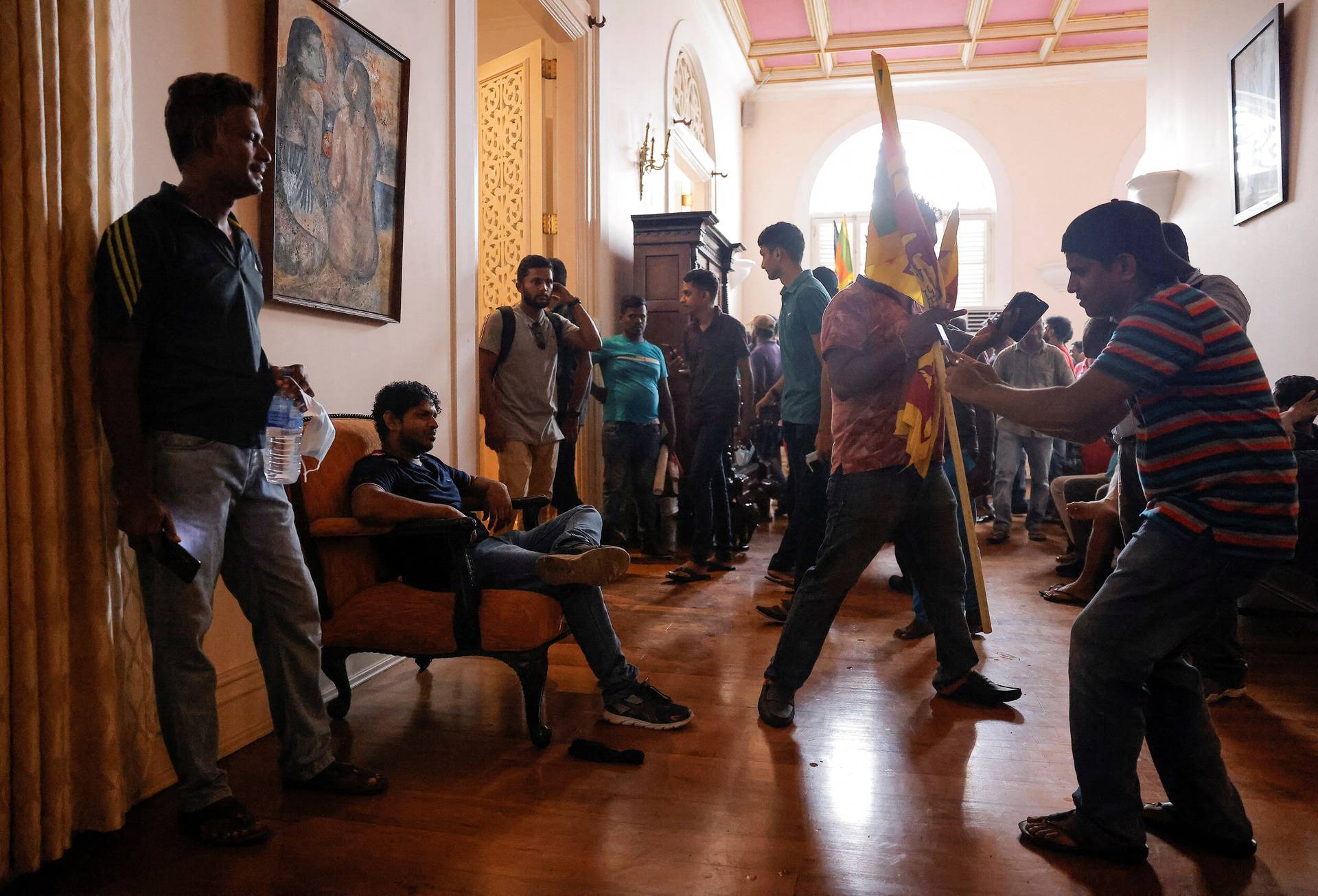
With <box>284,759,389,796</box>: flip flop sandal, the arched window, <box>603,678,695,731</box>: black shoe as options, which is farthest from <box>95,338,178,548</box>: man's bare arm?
the arched window

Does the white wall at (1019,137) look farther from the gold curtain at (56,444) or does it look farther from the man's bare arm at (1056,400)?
the gold curtain at (56,444)

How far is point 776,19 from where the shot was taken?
28.9ft

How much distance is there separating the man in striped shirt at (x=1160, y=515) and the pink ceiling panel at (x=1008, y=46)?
29.2ft

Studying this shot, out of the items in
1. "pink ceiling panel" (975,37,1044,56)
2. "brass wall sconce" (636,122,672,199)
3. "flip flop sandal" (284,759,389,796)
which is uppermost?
"pink ceiling panel" (975,37,1044,56)

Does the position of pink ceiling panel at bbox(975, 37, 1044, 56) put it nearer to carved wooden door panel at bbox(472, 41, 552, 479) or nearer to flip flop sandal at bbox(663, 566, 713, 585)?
carved wooden door panel at bbox(472, 41, 552, 479)

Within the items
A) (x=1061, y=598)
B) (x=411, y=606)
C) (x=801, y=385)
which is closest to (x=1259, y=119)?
(x=1061, y=598)

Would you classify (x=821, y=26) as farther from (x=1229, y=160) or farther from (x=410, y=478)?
(x=410, y=478)

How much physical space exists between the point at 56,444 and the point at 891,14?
29.6 feet

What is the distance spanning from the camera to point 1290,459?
163 centimetres

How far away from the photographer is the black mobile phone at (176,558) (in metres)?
1.70

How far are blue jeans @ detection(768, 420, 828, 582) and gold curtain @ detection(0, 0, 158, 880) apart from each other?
2.55m

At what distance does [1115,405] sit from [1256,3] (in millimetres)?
3827

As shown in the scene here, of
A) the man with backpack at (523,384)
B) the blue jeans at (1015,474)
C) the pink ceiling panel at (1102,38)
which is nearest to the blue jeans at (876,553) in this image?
the man with backpack at (523,384)

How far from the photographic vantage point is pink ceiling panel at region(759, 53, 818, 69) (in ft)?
31.9
